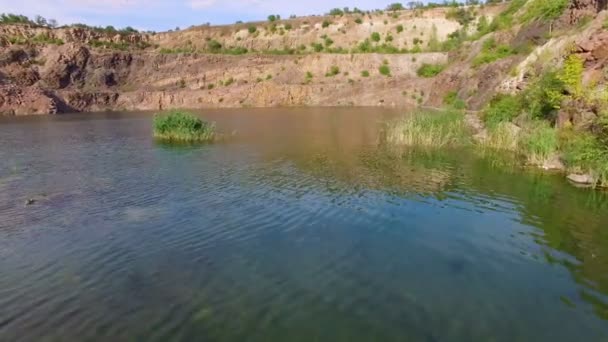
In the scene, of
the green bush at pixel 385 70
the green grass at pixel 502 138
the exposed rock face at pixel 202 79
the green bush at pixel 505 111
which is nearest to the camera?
the green grass at pixel 502 138

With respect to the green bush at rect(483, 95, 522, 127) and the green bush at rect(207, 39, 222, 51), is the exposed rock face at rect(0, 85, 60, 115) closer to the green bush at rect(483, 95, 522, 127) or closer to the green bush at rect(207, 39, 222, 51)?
the green bush at rect(207, 39, 222, 51)

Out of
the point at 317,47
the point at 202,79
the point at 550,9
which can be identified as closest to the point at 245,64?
the point at 202,79

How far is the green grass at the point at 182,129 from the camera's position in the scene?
25.8 metres

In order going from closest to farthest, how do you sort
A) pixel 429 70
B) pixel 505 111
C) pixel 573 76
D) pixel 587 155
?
pixel 587 155, pixel 573 76, pixel 505 111, pixel 429 70

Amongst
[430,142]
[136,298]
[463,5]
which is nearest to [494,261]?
[136,298]

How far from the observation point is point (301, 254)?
9.52 meters

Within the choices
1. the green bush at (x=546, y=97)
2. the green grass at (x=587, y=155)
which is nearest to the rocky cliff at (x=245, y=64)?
the green bush at (x=546, y=97)

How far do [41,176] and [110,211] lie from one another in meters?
6.29

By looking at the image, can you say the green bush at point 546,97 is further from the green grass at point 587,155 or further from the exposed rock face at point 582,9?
the exposed rock face at point 582,9

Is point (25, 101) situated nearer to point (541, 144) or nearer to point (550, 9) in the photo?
point (550, 9)

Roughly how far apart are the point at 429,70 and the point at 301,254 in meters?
51.4

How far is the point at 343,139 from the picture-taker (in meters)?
27.0

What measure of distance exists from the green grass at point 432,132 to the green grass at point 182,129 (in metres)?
9.77

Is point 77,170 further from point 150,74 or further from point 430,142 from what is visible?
point 150,74
